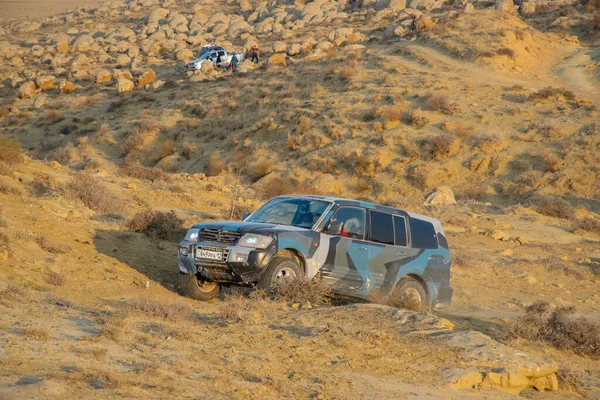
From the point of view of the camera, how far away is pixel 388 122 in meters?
35.1

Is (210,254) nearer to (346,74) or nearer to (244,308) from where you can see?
(244,308)

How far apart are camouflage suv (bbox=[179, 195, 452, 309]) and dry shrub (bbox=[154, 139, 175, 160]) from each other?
27.3 m

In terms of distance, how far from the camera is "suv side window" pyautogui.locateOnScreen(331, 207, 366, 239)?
11164 millimetres

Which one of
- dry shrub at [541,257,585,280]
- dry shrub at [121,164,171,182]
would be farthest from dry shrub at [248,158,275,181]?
dry shrub at [541,257,585,280]

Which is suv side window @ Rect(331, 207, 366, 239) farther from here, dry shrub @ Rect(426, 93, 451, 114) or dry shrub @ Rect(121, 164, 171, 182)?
dry shrub @ Rect(426, 93, 451, 114)

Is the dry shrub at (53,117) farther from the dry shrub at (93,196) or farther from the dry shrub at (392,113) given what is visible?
the dry shrub at (93,196)

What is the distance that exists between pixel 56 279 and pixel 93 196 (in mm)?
6088

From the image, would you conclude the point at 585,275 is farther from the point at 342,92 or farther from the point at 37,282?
the point at 342,92

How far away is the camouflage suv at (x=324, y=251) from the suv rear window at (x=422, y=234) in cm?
2

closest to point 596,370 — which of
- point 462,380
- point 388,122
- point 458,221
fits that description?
point 462,380

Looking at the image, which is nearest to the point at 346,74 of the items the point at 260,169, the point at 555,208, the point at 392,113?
the point at 392,113

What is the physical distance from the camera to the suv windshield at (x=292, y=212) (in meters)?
11.1

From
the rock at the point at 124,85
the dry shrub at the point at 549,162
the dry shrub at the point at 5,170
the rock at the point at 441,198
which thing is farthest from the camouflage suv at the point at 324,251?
the rock at the point at 124,85

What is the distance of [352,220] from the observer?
11.3 m
